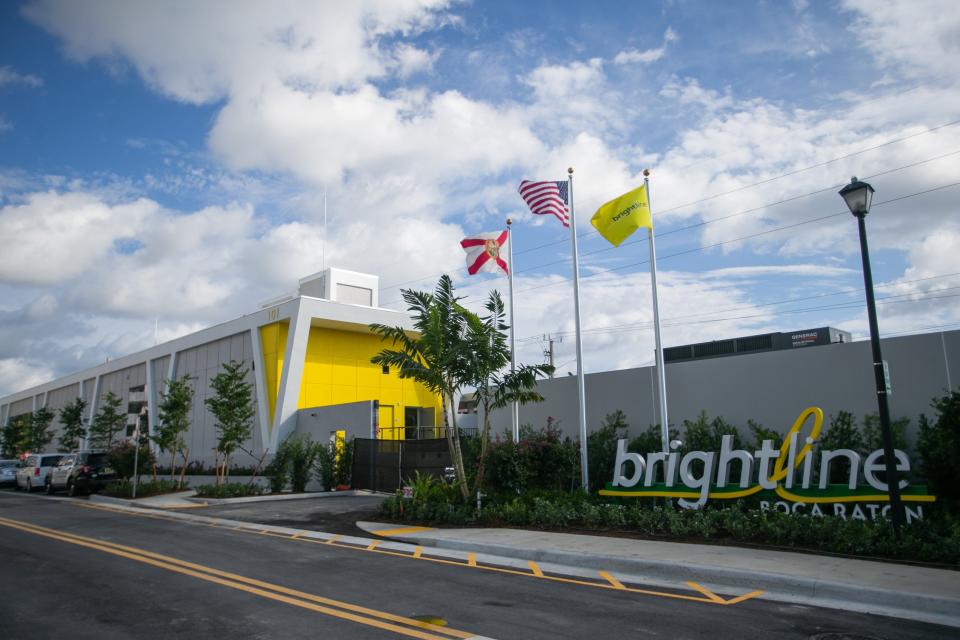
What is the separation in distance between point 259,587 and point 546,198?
1233 cm

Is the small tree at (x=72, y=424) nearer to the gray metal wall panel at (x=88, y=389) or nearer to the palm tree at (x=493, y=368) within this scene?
the gray metal wall panel at (x=88, y=389)

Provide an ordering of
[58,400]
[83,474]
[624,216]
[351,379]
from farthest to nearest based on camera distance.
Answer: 1. [58,400]
2. [351,379]
3. [83,474]
4. [624,216]

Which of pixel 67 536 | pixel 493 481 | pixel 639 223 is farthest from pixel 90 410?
pixel 639 223

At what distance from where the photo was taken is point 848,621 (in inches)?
270

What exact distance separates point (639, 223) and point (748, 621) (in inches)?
402

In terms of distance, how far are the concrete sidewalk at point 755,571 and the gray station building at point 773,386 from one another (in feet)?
14.4

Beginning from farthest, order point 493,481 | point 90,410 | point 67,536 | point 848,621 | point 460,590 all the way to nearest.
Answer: point 90,410 < point 493,481 < point 67,536 < point 460,590 < point 848,621

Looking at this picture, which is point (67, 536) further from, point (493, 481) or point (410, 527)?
point (493, 481)

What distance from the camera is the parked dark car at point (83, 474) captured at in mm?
28625

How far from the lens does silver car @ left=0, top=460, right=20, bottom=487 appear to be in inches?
1475

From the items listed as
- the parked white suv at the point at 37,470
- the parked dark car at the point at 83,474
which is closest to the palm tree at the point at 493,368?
the parked dark car at the point at 83,474

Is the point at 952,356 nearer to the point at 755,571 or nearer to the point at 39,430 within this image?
the point at 755,571

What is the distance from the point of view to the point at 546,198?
17.7m

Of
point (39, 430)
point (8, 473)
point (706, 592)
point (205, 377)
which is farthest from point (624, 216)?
point (39, 430)
